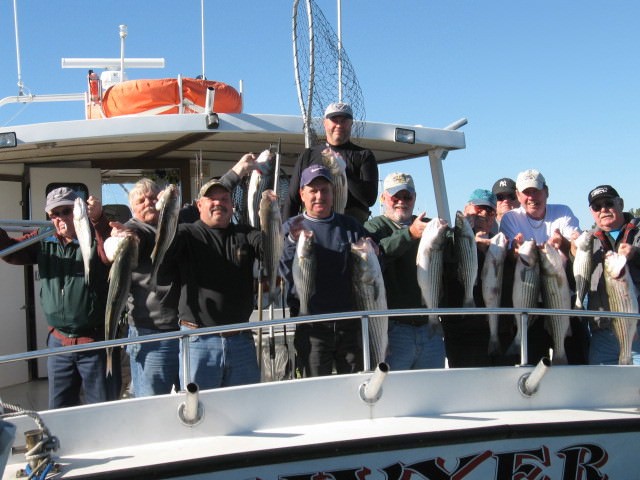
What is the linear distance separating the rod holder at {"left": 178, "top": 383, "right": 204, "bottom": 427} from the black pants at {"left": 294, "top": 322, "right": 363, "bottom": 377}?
2.70 feet

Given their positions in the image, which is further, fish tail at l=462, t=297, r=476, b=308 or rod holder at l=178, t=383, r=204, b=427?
fish tail at l=462, t=297, r=476, b=308

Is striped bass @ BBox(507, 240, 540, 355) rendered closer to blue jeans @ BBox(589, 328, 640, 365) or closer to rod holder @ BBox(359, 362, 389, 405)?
blue jeans @ BBox(589, 328, 640, 365)

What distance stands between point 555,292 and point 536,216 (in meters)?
0.75

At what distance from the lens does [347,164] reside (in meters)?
4.74

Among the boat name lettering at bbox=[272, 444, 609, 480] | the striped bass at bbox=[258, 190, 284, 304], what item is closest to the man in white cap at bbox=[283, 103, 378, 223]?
the striped bass at bbox=[258, 190, 284, 304]

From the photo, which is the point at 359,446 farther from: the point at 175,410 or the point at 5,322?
the point at 5,322

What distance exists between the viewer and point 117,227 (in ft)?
12.3

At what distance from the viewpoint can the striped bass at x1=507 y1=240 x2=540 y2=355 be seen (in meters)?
4.16

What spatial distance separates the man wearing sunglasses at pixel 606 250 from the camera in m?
4.31

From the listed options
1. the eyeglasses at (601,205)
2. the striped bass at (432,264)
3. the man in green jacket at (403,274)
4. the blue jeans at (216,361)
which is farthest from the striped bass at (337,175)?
the eyeglasses at (601,205)

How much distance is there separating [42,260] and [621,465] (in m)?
3.56

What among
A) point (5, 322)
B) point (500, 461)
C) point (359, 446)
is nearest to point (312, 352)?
point (359, 446)

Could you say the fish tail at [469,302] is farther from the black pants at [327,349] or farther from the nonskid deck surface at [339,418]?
the black pants at [327,349]

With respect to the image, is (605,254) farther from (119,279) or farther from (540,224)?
(119,279)
